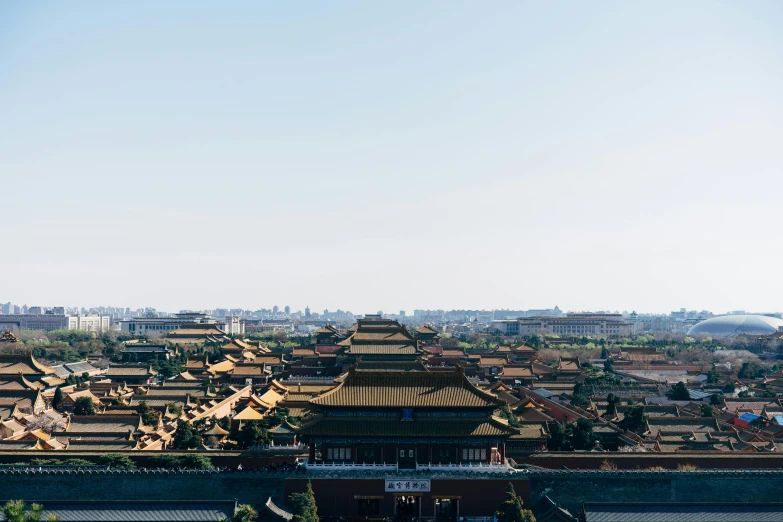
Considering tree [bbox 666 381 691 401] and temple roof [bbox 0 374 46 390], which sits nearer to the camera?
temple roof [bbox 0 374 46 390]

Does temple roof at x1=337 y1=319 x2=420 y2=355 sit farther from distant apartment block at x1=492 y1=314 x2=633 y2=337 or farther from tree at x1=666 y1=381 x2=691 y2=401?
distant apartment block at x1=492 y1=314 x2=633 y2=337

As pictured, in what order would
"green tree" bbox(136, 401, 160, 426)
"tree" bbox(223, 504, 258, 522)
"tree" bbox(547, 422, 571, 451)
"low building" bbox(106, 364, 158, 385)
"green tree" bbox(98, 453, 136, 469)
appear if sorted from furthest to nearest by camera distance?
1. "low building" bbox(106, 364, 158, 385)
2. "green tree" bbox(136, 401, 160, 426)
3. "tree" bbox(547, 422, 571, 451)
4. "green tree" bbox(98, 453, 136, 469)
5. "tree" bbox(223, 504, 258, 522)

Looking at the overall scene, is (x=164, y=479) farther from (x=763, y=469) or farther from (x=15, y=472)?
(x=763, y=469)

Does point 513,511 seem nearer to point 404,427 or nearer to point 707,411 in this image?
point 404,427

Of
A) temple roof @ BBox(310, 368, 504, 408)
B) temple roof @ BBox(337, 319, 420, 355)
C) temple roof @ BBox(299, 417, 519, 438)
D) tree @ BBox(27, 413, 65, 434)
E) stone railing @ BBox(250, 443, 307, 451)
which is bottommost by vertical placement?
tree @ BBox(27, 413, 65, 434)

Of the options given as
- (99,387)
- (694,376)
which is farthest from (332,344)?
(694,376)

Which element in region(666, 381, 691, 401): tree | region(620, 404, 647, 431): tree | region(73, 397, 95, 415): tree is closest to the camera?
region(620, 404, 647, 431): tree

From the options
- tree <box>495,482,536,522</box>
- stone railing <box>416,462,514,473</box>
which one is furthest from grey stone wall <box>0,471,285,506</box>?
tree <box>495,482,536,522</box>
